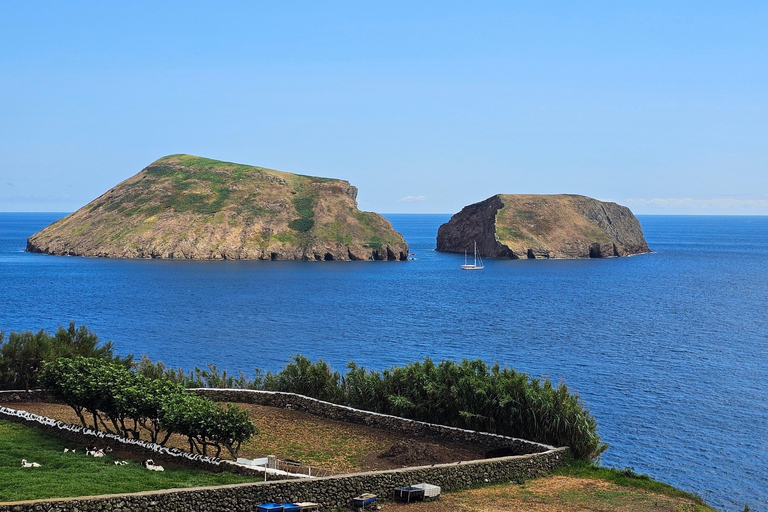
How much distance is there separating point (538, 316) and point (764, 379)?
124 ft

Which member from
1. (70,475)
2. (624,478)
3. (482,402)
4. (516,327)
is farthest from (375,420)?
(516,327)

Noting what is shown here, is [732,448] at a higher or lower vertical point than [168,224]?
lower

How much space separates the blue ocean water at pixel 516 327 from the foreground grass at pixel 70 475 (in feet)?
78.4

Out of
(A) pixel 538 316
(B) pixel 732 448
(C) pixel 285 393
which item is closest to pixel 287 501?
(C) pixel 285 393

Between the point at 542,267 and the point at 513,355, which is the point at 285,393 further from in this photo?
the point at 542,267

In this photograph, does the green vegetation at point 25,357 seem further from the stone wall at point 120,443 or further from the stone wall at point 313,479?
the stone wall at point 120,443

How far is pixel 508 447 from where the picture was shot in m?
34.1

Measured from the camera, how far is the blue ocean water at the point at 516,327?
4778 centimetres

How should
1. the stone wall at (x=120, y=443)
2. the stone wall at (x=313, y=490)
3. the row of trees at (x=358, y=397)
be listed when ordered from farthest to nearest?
the row of trees at (x=358, y=397), the stone wall at (x=120, y=443), the stone wall at (x=313, y=490)

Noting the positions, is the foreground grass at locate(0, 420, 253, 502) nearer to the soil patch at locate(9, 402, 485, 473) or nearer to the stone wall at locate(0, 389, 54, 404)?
the soil patch at locate(9, 402, 485, 473)

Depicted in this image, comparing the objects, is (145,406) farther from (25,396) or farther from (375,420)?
(25,396)

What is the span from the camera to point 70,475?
27047 mm

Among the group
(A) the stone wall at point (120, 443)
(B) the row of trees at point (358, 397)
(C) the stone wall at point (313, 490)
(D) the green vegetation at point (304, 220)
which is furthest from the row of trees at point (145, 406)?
(D) the green vegetation at point (304, 220)

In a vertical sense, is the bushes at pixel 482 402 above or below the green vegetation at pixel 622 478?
above
